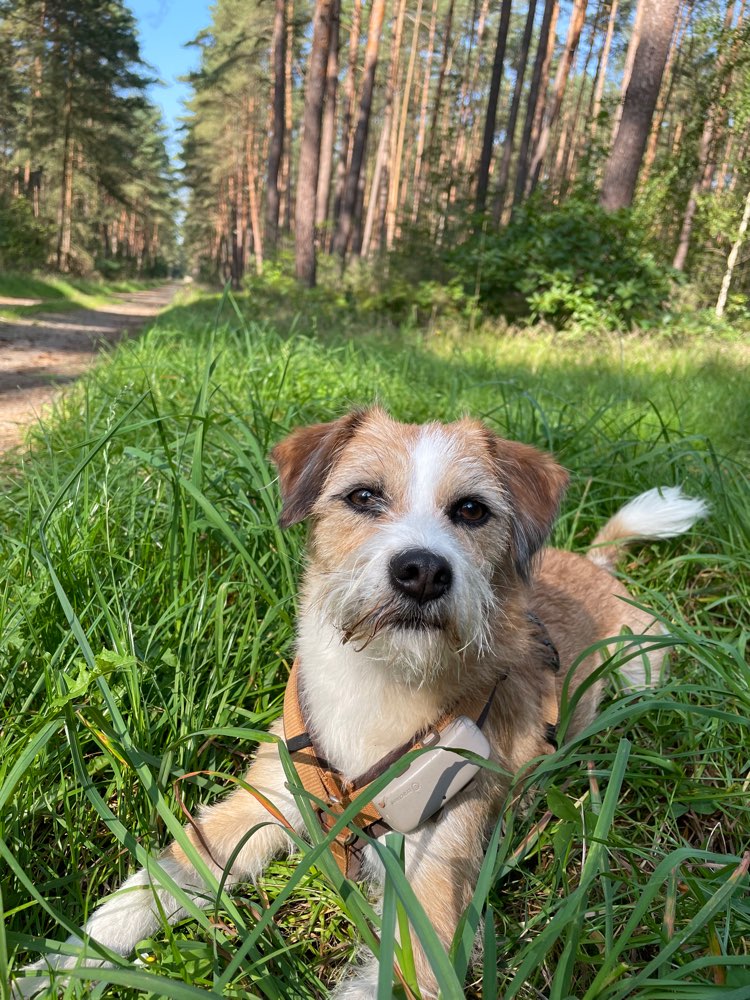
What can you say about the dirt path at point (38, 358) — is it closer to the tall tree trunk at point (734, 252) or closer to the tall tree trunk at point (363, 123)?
the tall tree trunk at point (363, 123)

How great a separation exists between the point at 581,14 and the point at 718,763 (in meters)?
24.7

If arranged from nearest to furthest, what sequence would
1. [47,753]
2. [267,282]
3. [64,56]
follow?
[47,753], [267,282], [64,56]

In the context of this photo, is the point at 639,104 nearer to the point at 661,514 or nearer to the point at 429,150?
the point at 429,150

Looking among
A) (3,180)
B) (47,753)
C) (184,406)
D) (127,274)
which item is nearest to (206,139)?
(3,180)

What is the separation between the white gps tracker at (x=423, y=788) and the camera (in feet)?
5.81

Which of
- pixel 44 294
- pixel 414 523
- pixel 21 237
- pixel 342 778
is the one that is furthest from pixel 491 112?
pixel 21 237

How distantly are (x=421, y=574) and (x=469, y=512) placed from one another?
0.51m

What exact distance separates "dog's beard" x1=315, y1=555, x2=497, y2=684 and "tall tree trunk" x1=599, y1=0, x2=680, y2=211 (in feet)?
38.9

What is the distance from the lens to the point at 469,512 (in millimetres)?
2135

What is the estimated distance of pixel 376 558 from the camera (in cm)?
175

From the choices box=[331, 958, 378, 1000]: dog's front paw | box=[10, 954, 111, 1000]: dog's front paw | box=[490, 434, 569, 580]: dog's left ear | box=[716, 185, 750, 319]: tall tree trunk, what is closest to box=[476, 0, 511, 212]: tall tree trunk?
box=[716, 185, 750, 319]: tall tree trunk

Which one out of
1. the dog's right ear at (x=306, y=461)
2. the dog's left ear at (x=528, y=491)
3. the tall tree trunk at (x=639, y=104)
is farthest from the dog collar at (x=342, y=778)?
the tall tree trunk at (x=639, y=104)

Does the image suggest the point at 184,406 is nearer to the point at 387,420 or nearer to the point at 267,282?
the point at 387,420

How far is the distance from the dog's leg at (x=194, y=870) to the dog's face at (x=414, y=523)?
2.00 feet
